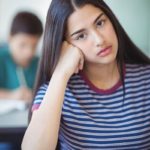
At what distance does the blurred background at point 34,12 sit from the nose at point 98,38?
273 mm

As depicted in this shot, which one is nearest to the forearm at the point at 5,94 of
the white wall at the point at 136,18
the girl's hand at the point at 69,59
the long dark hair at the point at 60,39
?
the long dark hair at the point at 60,39

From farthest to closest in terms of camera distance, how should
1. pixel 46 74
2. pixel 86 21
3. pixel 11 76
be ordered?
pixel 11 76, pixel 46 74, pixel 86 21

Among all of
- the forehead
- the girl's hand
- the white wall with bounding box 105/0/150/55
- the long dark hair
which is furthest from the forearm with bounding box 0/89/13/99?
the white wall with bounding box 105/0/150/55

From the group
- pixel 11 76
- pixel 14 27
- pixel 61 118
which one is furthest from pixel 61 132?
pixel 14 27

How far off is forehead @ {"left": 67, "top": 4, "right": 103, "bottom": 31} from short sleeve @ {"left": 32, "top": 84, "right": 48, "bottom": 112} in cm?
22

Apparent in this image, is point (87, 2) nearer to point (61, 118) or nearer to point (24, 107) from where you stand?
point (61, 118)

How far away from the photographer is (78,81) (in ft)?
3.59

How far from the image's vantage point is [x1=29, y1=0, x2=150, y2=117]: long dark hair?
997mm

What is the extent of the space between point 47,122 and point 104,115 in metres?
0.19

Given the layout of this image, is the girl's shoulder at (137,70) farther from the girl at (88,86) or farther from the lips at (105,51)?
the lips at (105,51)

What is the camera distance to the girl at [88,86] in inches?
39.0

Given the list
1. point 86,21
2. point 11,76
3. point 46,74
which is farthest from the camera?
point 11,76

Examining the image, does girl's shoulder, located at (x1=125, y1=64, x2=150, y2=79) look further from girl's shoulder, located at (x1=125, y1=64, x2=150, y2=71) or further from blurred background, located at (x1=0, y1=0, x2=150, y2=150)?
blurred background, located at (x1=0, y1=0, x2=150, y2=150)

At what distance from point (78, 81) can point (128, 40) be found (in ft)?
0.71
